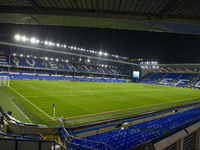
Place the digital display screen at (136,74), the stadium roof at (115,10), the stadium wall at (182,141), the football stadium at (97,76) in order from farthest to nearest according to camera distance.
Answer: the digital display screen at (136,74), the stadium wall at (182,141), the football stadium at (97,76), the stadium roof at (115,10)

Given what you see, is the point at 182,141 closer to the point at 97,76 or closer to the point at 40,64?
the point at 40,64

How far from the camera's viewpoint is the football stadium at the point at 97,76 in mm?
3445

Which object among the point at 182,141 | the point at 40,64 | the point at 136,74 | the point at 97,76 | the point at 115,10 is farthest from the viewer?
the point at 136,74

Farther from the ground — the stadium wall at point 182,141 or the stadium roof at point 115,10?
the stadium roof at point 115,10

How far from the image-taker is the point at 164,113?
12000 mm

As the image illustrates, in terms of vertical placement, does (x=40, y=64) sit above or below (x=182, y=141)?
above

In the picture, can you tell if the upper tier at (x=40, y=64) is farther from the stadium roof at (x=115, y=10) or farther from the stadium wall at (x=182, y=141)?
the stadium wall at (x=182, y=141)

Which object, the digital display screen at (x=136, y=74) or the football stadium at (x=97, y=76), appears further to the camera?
the digital display screen at (x=136, y=74)

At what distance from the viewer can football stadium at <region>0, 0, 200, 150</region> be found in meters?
3.45

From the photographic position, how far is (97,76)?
62.5 metres

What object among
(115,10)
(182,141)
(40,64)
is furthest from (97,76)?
(115,10)

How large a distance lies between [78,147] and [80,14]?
181 inches

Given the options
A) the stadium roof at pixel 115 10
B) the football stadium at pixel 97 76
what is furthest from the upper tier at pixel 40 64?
the stadium roof at pixel 115 10

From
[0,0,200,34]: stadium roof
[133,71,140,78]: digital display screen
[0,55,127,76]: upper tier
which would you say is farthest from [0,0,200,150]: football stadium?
[133,71,140,78]: digital display screen
